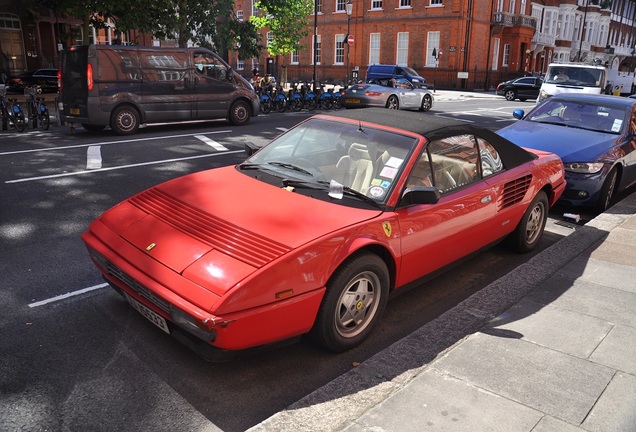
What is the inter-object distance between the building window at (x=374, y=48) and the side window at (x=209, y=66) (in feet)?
118

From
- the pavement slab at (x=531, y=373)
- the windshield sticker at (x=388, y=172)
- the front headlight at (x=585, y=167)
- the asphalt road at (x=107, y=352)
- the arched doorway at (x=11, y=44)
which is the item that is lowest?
the asphalt road at (x=107, y=352)

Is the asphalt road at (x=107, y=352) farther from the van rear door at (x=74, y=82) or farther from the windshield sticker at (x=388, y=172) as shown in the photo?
the van rear door at (x=74, y=82)

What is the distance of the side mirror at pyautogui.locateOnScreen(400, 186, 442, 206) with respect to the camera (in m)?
3.85

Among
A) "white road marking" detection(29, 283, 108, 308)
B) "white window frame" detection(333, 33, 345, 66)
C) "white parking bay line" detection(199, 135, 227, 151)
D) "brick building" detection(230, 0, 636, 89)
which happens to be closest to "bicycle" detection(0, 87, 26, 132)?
"white parking bay line" detection(199, 135, 227, 151)

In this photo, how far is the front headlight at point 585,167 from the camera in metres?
7.35

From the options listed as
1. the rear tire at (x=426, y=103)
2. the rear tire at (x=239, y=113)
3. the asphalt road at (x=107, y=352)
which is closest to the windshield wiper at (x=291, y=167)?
the asphalt road at (x=107, y=352)

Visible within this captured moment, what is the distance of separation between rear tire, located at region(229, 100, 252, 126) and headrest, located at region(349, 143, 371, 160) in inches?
456

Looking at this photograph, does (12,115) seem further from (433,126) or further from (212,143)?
(433,126)

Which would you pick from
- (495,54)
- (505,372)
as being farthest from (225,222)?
(495,54)

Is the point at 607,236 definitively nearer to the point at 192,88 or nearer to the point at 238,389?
the point at 238,389

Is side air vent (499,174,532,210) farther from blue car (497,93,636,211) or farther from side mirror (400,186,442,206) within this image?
blue car (497,93,636,211)

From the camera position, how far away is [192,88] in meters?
14.3

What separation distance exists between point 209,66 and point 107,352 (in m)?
12.3

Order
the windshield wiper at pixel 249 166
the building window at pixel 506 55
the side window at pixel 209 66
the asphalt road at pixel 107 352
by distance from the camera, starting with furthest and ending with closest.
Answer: the building window at pixel 506 55, the side window at pixel 209 66, the windshield wiper at pixel 249 166, the asphalt road at pixel 107 352
